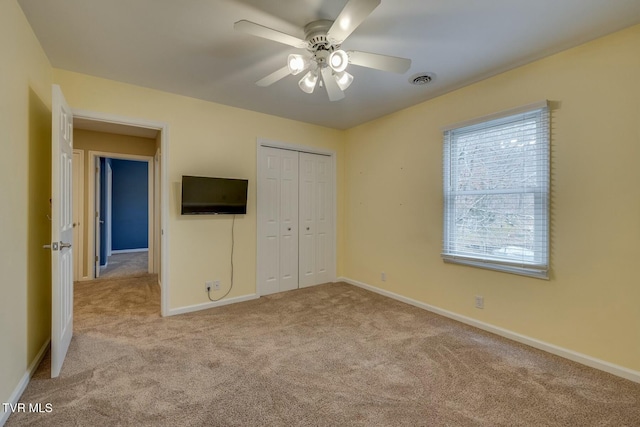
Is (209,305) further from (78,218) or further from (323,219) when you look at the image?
(78,218)

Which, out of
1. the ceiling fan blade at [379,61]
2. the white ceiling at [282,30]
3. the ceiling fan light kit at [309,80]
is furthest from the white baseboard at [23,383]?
the ceiling fan blade at [379,61]

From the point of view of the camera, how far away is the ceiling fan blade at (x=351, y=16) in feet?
4.68

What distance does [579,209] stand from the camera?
2.28 metres

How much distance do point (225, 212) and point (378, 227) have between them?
6.69 feet

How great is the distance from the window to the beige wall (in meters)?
4.73

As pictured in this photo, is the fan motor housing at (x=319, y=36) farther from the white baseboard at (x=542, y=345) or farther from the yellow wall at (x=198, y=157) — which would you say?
the white baseboard at (x=542, y=345)

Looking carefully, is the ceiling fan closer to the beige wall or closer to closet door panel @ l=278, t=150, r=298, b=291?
closet door panel @ l=278, t=150, r=298, b=291

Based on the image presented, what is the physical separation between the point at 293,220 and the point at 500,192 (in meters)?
2.58

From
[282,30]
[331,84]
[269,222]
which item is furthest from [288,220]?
[282,30]

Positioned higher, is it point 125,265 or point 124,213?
point 124,213

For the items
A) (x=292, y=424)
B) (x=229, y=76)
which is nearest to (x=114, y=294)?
(x=229, y=76)

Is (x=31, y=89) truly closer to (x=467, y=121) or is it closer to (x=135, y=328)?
(x=135, y=328)

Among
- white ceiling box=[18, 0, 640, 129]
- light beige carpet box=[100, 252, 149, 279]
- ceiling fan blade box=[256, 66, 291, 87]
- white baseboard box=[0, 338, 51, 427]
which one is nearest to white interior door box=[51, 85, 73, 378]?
white baseboard box=[0, 338, 51, 427]

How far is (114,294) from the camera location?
13.0 feet
